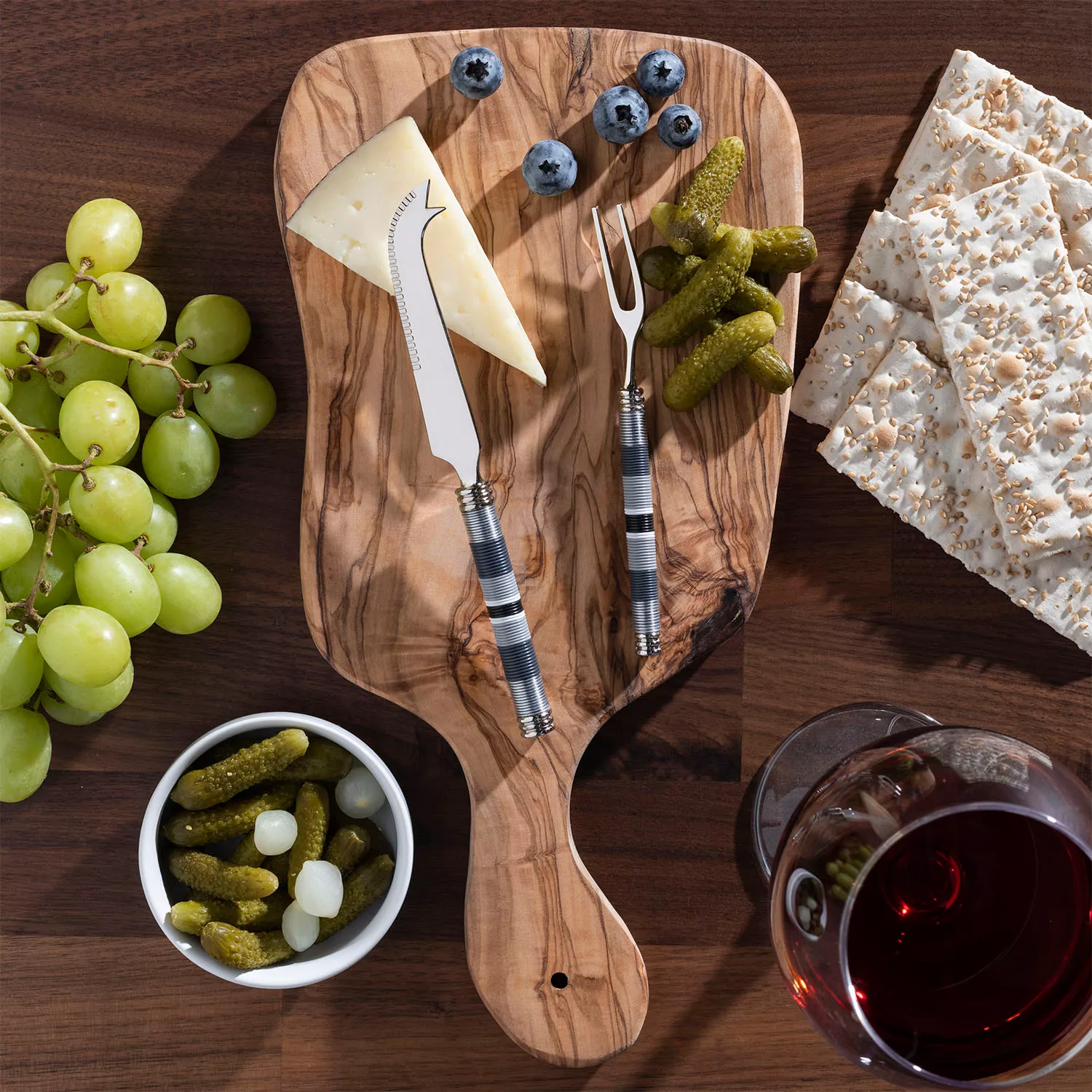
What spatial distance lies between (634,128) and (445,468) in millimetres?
412

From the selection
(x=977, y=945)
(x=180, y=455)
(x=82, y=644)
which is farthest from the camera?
(x=180, y=455)

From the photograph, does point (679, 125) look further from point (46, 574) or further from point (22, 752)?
point (22, 752)

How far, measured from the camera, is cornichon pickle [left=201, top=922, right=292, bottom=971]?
917 mm

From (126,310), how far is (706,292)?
60cm

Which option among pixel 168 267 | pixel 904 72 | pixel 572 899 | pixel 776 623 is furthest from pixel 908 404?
pixel 168 267

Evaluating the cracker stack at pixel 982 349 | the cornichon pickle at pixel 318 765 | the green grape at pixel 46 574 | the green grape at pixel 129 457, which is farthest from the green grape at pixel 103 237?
the cracker stack at pixel 982 349

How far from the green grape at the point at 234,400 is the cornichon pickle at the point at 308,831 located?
0.40 m

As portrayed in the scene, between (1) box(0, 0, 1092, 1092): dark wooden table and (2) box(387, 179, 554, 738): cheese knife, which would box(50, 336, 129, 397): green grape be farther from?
(2) box(387, 179, 554, 738): cheese knife

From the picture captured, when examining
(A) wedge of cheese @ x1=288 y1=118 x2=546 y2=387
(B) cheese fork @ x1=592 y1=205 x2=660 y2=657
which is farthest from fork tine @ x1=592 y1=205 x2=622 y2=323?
(A) wedge of cheese @ x1=288 y1=118 x2=546 y2=387

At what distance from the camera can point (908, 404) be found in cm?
103

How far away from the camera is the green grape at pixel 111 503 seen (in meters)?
0.89

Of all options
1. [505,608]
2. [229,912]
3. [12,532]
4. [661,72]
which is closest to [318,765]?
[229,912]

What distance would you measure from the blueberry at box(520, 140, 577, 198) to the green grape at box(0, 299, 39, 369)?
552mm

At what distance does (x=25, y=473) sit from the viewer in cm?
93
